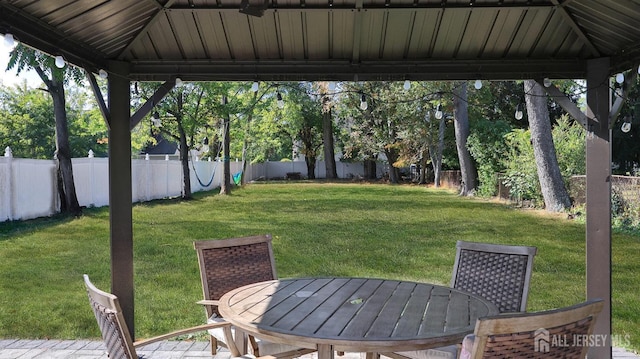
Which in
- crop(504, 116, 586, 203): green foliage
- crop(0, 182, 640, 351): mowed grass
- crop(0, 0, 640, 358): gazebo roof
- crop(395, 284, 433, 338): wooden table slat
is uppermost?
crop(0, 0, 640, 358): gazebo roof

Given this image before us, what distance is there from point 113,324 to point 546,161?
429 inches

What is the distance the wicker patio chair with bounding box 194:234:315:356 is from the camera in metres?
3.18

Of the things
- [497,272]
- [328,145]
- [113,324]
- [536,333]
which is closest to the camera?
[536,333]

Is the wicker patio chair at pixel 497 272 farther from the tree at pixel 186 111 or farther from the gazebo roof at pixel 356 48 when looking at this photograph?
the tree at pixel 186 111

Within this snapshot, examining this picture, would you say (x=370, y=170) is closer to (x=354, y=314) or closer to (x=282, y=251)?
(x=282, y=251)

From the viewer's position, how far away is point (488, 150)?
14977 mm

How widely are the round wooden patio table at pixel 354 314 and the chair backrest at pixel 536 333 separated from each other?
385 mm

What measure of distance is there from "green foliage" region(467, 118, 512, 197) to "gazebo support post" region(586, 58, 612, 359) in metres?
11.6

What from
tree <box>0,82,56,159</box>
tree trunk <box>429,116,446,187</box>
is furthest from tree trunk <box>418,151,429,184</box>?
tree <box>0,82,56,159</box>

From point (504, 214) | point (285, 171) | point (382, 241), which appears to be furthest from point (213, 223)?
point (285, 171)

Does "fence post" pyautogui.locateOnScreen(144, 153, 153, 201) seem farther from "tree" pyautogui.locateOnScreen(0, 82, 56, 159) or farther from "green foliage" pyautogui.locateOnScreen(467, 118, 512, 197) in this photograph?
"tree" pyautogui.locateOnScreen(0, 82, 56, 159)

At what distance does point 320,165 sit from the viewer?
96.4ft

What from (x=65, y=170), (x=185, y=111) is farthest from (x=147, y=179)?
(x=65, y=170)

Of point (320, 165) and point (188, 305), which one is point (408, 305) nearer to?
point (188, 305)
